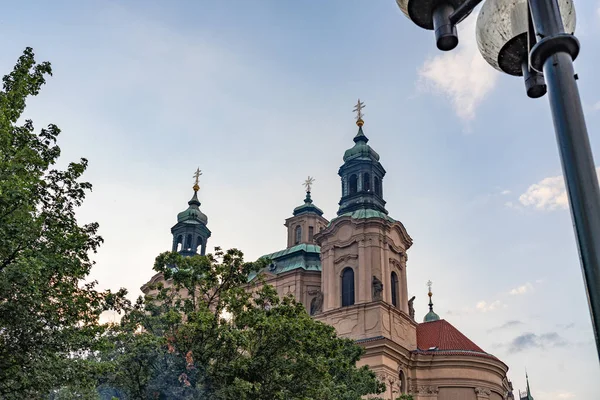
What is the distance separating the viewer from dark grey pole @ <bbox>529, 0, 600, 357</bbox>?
2625mm

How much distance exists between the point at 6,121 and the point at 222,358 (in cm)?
886

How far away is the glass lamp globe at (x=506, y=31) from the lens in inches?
137

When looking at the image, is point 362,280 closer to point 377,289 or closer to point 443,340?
point 377,289

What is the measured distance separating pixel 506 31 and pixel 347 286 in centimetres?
3205

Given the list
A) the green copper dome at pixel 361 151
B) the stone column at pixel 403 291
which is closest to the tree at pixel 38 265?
the stone column at pixel 403 291

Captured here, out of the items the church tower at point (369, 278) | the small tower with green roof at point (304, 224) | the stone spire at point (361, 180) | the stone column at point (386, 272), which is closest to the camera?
the church tower at point (369, 278)

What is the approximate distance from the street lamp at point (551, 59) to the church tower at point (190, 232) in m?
46.4

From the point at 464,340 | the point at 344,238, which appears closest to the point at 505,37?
the point at 344,238

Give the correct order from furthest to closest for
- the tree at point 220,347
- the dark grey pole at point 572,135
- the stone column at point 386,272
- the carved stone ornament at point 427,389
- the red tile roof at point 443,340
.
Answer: the red tile roof at point 443,340 < the stone column at point 386,272 < the carved stone ornament at point 427,389 < the tree at point 220,347 < the dark grey pole at point 572,135

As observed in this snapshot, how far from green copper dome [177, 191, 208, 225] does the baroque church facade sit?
42.9 ft

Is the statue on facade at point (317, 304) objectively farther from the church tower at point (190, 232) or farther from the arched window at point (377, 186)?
the church tower at point (190, 232)

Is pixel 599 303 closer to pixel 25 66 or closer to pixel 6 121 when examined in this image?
pixel 6 121

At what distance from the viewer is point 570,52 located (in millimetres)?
3104

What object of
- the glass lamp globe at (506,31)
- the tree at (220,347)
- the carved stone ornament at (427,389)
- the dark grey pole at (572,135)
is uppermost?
the carved stone ornament at (427,389)
